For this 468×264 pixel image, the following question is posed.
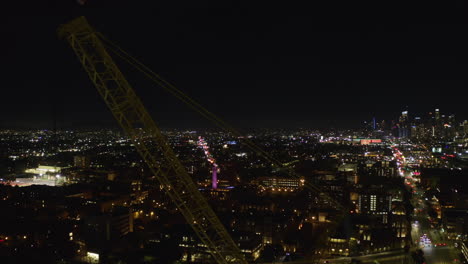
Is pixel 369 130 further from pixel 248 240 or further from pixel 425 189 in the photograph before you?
pixel 248 240

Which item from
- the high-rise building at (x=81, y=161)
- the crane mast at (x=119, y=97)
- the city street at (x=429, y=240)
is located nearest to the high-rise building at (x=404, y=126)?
the city street at (x=429, y=240)

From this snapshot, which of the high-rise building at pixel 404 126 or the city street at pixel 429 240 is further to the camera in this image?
the high-rise building at pixel 404 126

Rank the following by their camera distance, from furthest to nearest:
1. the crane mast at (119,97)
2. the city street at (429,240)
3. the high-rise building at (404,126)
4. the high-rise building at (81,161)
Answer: the high-rise building at (404,126) → the high-rise building at (81,161) → the city street at (429,240) → the crane mast at (119,97)

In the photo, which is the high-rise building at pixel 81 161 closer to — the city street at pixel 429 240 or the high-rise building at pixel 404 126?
the city street at pixel 429 240

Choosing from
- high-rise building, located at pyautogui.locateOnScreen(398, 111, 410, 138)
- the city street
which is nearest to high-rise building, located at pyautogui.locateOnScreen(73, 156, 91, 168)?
the city street

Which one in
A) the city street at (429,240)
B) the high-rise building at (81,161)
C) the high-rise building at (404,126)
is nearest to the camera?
the city street at (429,240)

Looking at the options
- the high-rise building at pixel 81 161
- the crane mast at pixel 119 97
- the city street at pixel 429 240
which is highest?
the crane mast at pixel 119 97

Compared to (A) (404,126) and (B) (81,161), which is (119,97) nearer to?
(B) (81,161)

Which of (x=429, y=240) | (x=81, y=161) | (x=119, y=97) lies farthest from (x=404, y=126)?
(x=119, y=97)

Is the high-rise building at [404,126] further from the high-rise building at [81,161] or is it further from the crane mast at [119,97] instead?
the crane mast at [119,97]

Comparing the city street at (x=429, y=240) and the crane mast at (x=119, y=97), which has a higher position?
the crane mast at (x=119, y=97)

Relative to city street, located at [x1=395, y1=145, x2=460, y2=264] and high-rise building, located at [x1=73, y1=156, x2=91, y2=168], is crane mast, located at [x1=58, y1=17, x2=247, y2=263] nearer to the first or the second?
city street, located at [x1=395, y1=145, x2=460, y2=264]
